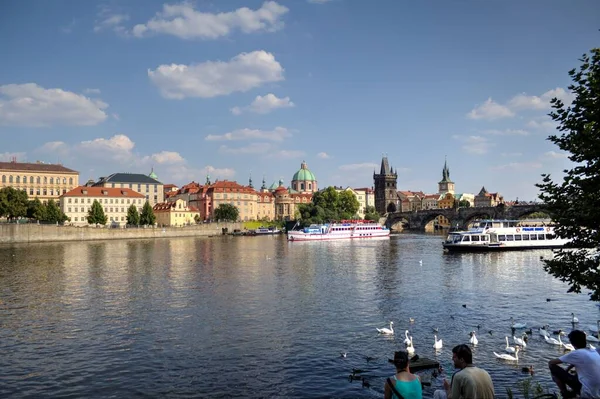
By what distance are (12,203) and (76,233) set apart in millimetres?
14318

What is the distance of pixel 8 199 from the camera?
362 feet

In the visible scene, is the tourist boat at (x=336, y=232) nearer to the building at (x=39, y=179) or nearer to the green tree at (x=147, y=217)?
the green tree at (x=147, y=217)

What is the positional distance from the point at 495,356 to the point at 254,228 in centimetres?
15941

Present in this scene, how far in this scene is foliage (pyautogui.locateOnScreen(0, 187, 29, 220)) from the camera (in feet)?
351

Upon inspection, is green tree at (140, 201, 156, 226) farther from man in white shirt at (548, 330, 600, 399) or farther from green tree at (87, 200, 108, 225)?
man in white shirt at (548, 330, 600, 399)

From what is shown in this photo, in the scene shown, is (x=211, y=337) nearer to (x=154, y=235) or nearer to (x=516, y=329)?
(x=516, y=329)

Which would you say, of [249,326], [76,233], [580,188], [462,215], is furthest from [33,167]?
[580,188]

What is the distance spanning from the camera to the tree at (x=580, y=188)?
44.2 ft

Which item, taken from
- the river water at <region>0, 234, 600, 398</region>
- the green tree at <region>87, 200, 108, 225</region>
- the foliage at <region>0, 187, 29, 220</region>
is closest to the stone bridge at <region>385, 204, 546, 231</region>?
the river water at <region>0, 234, 600, 398</region>

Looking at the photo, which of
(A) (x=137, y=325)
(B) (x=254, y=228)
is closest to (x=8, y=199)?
(B) (x=254, y=228)

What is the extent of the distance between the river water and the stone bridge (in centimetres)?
6767

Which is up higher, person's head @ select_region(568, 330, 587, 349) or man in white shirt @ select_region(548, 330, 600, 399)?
person's head @ select_region(568, 330, 587, 349)

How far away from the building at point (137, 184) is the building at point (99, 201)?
1576 cm

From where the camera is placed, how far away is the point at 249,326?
26.2 metres
